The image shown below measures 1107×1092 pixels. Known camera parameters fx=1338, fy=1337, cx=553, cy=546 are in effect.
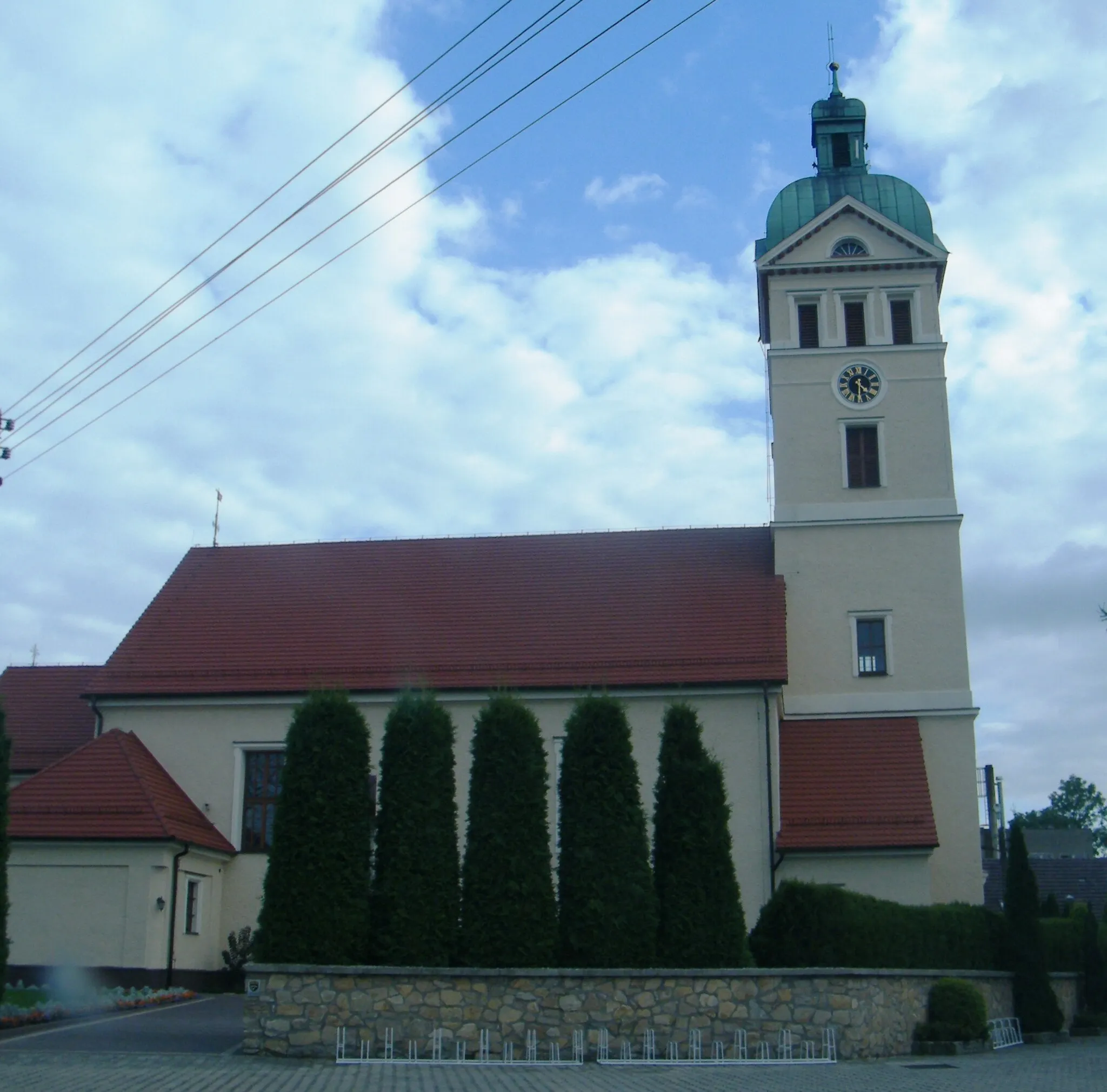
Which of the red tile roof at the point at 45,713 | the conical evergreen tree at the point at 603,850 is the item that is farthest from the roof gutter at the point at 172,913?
the conical evergreen tree at the point at 603,850

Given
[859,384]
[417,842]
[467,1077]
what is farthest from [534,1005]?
[859,384]

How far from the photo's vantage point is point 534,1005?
1759cm

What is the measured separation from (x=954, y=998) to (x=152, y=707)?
19.1 metres

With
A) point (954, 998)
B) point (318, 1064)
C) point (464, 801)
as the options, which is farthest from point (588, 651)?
point (318, 1064)

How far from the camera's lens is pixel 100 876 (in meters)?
26.7

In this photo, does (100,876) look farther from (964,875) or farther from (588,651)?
(964,875)

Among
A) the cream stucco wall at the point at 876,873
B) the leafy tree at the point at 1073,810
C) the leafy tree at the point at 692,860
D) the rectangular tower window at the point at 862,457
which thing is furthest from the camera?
the leafy tree at the point at 1073,810

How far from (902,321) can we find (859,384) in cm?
206

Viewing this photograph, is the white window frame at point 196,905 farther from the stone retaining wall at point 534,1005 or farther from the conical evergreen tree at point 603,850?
the conical evergreen tree at point 603,850

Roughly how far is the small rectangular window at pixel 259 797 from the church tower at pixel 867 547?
37.5 feet

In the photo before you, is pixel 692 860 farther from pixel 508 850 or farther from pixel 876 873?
pixel 876 873

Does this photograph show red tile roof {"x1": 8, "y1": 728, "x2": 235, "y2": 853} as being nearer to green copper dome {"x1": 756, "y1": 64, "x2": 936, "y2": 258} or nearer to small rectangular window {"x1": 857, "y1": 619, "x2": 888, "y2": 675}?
small rectangular window {"x1": 857, "y1": 619, "x2": 888, "y2": 675}

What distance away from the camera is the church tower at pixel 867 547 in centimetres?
2903

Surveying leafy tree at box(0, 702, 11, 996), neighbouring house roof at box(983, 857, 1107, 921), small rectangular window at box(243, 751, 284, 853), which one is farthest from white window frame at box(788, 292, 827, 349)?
neighbouring house roof at box(983, 857, 1107, 921)
